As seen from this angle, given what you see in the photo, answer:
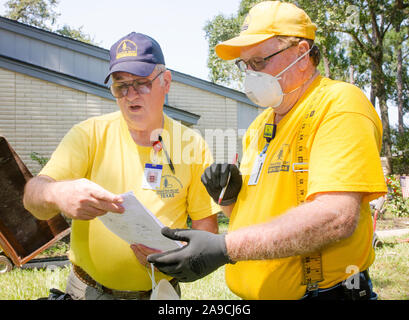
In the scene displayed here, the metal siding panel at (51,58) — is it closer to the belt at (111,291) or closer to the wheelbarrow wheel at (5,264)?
the wheelbarrow wheel at (5,264)

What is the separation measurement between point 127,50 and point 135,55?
7 centimetres

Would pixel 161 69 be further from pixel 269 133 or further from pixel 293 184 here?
pixel 293 184

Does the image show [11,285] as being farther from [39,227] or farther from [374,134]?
[374,134]

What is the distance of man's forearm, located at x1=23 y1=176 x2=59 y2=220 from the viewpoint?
2.18m

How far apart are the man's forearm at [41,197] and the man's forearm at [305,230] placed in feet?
3.93

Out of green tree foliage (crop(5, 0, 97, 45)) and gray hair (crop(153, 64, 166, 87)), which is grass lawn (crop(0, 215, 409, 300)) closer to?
gray hair (crop(153, 64, 166, 87))

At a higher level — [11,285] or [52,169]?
[52,169]

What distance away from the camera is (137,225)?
2.12m

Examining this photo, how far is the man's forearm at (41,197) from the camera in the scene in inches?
86.0

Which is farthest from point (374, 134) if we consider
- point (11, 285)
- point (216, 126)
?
point (216, 126)

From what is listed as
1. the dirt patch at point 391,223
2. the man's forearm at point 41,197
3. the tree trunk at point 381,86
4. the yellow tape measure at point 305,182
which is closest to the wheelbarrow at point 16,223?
the man's forearm at point 41,197

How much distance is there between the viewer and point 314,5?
15.9 metres

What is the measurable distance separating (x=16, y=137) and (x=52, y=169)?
1033 centimetres

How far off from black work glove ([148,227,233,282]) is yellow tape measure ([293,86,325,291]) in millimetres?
427
